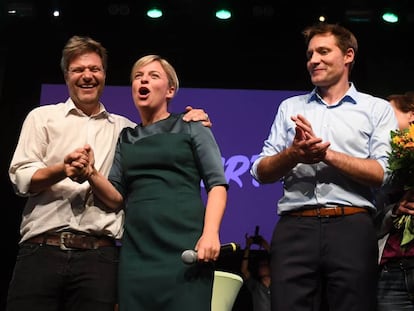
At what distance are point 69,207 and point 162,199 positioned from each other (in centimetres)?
43

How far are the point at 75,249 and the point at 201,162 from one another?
58 cm

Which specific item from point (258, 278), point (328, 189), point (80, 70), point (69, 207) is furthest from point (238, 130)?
point (69, 207)

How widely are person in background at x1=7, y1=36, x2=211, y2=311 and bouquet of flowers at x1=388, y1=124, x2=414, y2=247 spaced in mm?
768

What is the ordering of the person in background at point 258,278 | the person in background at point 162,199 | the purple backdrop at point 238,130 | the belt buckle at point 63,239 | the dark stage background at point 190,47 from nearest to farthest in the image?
the person in background at point 162,199, the belt buckle at point 63,239, the person in background at point 258,278, the purple backdrop at point 238,130, the dark stage background at point 190,47

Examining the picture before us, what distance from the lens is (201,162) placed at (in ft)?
7.59

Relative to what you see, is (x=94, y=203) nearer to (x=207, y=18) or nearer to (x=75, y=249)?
(x=75, y=249)

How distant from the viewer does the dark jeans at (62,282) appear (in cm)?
232

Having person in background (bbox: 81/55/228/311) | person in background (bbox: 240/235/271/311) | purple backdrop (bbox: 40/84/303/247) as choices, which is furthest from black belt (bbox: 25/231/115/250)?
purple backdrop (bbox: 40/84/303/247)

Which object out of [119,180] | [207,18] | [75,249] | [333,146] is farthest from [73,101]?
[207,18]

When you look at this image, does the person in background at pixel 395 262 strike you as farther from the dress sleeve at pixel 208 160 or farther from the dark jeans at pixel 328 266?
the dress sleeve at pixel 208 160

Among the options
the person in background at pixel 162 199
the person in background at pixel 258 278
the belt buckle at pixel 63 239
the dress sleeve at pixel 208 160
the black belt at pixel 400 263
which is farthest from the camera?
the person in background at pixel 258 278

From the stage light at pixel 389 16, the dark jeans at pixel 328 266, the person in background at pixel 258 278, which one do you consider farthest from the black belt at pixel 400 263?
the stage light at pixel 389 16

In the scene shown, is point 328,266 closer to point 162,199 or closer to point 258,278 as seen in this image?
point 162,199

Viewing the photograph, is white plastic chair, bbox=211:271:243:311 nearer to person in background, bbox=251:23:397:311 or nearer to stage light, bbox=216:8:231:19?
person in background, bbox=251:23:397:311
